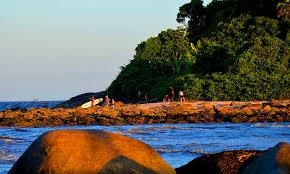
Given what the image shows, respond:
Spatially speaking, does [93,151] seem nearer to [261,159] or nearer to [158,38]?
[261,159]

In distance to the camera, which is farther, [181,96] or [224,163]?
[181,96]

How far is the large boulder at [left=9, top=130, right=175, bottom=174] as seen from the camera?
9117mm

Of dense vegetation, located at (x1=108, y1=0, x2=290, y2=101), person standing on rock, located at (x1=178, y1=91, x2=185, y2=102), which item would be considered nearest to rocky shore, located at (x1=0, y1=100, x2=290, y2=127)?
person standing on rock, located at (x1=178, y1=91, x2=185, y2=102)

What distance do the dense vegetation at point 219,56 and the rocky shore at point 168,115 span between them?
273 cm

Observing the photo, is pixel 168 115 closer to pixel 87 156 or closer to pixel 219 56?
pixel 219 56

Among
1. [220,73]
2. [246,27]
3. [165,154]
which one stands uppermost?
[246,27]

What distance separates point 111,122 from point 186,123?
423cm

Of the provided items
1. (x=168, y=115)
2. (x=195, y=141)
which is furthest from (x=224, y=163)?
(x=168, y=115)

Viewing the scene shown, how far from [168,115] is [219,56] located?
13.5 metres

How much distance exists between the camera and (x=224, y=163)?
10.4 m

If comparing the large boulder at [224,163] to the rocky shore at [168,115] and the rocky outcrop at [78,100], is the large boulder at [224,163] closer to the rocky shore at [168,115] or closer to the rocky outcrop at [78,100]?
the rocky shore at [168,115]

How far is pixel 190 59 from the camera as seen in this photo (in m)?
54.9

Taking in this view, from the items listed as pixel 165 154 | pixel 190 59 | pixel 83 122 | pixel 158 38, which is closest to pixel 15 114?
pixel 83 122

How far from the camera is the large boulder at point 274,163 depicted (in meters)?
6.82
